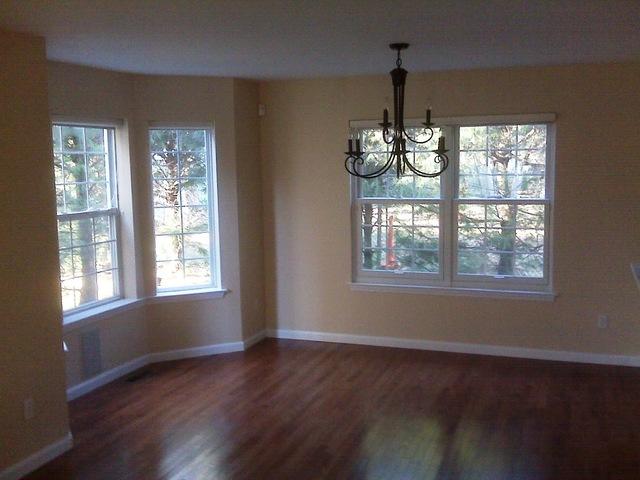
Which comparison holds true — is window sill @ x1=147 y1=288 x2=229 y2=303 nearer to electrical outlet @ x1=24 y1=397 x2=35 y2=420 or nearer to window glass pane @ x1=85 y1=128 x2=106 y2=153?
window glass pane @ x1=85 y1=128 x2=106 y2=153

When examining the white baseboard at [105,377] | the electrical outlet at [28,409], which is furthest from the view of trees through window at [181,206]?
the electrical outlet at [28,409]

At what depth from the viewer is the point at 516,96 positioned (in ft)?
18.6

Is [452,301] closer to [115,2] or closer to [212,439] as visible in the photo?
[212,439]

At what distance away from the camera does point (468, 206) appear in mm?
5992

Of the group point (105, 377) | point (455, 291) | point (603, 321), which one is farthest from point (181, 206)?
point (603, 321)

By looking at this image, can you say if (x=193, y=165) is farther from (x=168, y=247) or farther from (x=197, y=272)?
(x=197, y=272)

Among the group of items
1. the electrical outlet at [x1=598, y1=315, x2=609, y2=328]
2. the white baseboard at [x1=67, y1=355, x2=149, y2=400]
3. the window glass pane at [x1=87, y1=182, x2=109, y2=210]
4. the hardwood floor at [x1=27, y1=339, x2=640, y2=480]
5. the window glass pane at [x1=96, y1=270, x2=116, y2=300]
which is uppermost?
the window glass pane at [x1=87, y1=182, x2=109, y2=210]

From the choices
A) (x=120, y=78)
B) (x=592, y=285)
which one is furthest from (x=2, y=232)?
(x=592, y=285)

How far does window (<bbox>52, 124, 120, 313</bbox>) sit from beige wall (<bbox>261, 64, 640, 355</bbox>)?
1575mm

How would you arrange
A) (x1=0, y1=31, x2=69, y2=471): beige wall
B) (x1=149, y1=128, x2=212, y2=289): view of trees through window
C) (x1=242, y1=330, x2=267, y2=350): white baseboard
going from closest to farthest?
(x1=0, y1=31, x2=69, y2=471): beige wall, (x1=149, y1=128, x2=212, y2=289): view of trees through window, (x1=242, y1=330, x2=267, y2=350): white baseboard

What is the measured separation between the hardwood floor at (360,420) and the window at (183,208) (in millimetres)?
837

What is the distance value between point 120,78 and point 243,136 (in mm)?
1210

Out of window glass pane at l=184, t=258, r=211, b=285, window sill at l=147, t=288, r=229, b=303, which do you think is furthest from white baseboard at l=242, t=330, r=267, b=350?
window glass pane at l=184, t=258, r=211, b=285

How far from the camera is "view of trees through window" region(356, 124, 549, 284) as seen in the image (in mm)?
5805
